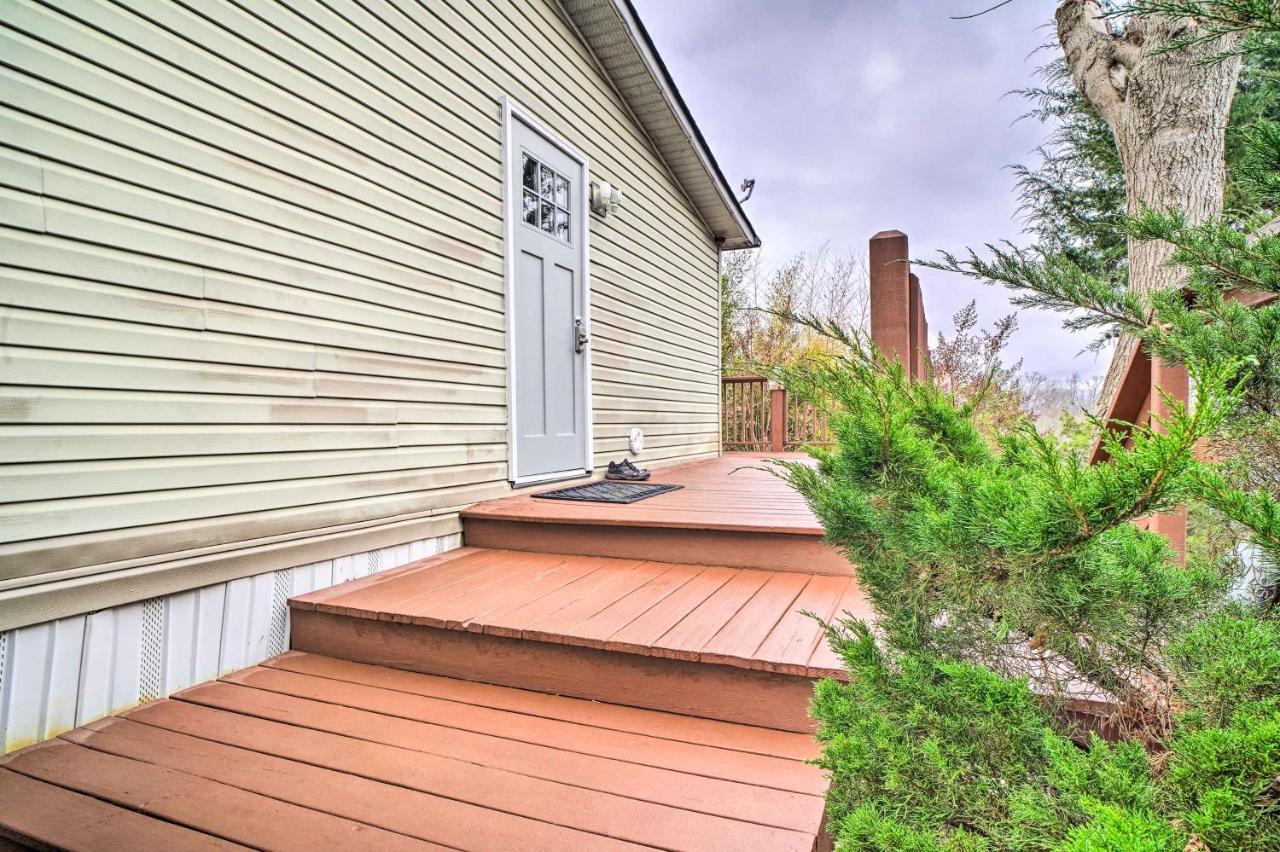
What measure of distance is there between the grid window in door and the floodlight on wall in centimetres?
33

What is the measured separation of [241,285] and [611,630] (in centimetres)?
173

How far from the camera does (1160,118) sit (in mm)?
4938

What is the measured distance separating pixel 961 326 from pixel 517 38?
311 centimetres

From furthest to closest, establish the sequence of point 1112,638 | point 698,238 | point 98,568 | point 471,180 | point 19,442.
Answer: point 698,238 < point 471,180 < point 98,568 < point 19,442 < point 1112,638

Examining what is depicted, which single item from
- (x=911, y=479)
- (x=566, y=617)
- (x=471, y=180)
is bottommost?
(x=566, y=617)

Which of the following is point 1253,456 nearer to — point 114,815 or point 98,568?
point 114,815

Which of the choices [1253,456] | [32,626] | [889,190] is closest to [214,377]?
[32,626]

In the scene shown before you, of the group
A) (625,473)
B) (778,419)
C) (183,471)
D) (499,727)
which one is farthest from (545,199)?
(778,419)

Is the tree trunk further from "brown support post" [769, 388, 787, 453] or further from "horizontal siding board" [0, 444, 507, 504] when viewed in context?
"horizontal siding board" [0, 444, 507, 504]

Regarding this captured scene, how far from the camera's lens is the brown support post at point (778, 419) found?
8.14m

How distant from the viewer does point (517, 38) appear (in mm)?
3754

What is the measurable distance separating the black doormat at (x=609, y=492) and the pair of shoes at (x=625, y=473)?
0.12 metres

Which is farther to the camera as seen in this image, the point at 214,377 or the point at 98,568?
the point at 214,377

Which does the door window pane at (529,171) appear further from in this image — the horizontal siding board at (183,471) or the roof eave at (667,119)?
the horizontal siding board at (183,471)
